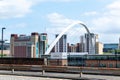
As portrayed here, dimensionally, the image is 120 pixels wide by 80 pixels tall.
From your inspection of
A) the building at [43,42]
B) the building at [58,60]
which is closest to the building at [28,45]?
the building at [43,42]

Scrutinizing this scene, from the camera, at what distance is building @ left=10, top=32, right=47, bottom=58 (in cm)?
17675

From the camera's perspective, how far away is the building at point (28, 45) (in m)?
177

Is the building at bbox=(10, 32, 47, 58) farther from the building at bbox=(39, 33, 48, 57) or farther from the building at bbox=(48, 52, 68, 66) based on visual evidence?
the building at bbox=(48, 52, 68, 66)

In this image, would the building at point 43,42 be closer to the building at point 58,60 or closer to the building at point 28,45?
the building at point 28,45

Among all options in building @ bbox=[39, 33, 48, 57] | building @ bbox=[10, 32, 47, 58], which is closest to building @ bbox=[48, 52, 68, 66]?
building @ bbox=[10, 32, 47, 58]

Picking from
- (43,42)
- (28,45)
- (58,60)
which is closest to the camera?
(58,60)

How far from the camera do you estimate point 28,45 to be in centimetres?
18212

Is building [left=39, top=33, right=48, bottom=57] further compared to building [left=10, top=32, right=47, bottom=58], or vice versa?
building [left=10, top=32, right=47, bottom=58]

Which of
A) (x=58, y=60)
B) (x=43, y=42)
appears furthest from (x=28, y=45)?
(x=58, y=60)

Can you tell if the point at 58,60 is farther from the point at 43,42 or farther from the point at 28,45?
the point at 28,45

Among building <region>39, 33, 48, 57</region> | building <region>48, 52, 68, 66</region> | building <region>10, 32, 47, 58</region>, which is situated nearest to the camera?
building <region>48, 52, 68, 66</region>

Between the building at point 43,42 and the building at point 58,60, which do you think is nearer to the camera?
the building at point 58,60

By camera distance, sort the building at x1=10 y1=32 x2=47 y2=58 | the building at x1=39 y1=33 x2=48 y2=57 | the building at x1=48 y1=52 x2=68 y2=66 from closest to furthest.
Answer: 1. the building at x1=48 y1=52 x2=68 y2=66
2. the building at x1=39 y1=33 x2=48 y2=57
3. the building at x1=10 y1=32 x2=47 y2=58

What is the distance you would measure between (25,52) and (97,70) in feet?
512
